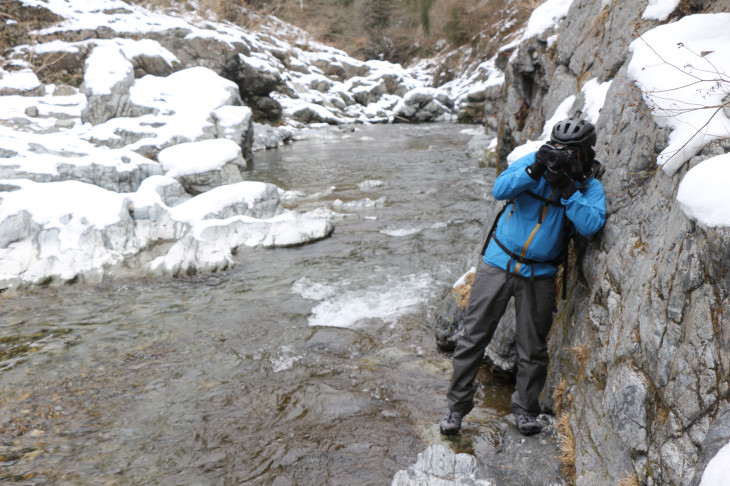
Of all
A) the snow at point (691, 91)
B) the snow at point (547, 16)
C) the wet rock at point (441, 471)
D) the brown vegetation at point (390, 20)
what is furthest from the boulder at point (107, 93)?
the brown vegetation at point (390, 20)

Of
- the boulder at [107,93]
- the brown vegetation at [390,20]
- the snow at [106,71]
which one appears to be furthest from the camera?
the brown vegetation at [390,20]

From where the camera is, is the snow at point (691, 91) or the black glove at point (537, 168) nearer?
the snow at point (691, 91)

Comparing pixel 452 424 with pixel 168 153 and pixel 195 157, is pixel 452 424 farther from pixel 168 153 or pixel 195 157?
pixel 168 153

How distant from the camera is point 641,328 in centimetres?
293

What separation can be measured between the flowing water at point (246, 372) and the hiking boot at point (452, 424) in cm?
11

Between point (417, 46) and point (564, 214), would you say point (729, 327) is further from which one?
point (417, 46)

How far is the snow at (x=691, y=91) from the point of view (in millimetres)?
2492

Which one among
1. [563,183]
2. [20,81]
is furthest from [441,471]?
[20,81]

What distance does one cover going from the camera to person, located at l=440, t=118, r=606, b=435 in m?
3.56

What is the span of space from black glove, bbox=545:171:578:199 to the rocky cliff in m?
0.46

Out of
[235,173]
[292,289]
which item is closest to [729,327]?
[292,289]

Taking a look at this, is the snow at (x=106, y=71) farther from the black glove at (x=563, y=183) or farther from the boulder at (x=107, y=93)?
the black glove at (x=563, y=183)

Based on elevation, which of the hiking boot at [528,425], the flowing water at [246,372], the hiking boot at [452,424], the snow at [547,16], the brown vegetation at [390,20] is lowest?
the flowing water at [246,372]

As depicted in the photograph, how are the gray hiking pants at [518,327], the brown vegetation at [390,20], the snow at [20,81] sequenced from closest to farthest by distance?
the gray hiking pants at [518,327] < the snow at [20,81] < the brown vegetation at [390,20]
